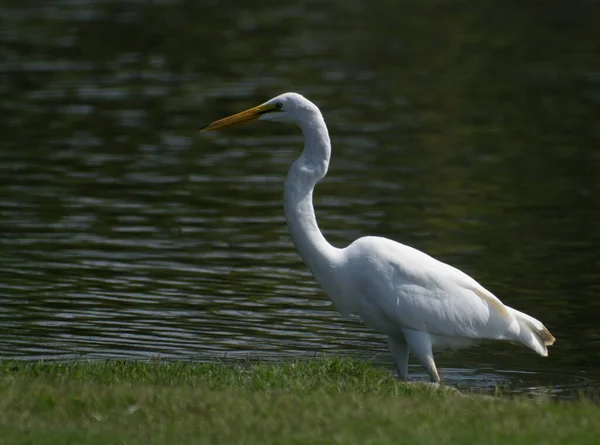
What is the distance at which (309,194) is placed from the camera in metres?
9.62

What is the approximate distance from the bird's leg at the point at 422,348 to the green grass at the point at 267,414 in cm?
82

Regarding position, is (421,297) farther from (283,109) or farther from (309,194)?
(283,109)

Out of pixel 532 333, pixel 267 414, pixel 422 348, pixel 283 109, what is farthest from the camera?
pixel 532 333

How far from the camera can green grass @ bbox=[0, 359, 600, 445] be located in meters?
6.59

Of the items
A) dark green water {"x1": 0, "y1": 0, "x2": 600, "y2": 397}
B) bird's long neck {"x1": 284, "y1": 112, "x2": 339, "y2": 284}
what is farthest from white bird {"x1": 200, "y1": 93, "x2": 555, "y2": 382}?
dark green water {"x1": 0, "y1": 0, "x2": 600, "y2": 397}

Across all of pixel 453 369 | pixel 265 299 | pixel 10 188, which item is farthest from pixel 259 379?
pixel 10 188

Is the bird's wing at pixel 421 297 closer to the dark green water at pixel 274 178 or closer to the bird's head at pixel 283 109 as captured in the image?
the dark green water at pixel 274 178

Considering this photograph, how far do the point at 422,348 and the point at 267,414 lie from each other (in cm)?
251

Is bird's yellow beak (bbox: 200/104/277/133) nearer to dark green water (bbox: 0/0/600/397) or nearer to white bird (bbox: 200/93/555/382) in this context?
white bird (bbox: 200/93/555/382)

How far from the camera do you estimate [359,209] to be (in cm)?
1658

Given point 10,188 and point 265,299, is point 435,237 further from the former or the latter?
point 10,188

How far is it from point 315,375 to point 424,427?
93.2 inches

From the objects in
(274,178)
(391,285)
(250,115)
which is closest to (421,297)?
(391,285)

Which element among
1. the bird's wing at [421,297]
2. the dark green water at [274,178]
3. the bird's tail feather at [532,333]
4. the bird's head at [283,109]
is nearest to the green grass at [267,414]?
the bird's wing at [421,297]
